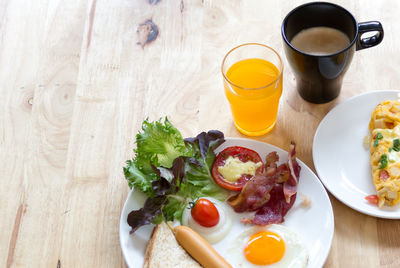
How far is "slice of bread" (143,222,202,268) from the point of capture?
2100 mm

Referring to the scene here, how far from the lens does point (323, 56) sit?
2.13 m

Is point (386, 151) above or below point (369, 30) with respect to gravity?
below

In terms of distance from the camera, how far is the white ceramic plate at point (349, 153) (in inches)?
84.3

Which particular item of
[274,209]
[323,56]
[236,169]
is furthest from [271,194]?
[323,56]

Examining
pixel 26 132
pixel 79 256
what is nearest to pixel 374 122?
pixel 79 256

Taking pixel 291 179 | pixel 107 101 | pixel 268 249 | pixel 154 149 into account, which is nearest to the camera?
pixel 268 249

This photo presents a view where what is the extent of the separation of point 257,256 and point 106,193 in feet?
2.59

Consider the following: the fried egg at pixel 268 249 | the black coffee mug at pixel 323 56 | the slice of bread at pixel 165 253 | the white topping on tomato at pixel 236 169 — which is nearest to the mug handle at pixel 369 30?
the black coffee mug at pixel 323 56

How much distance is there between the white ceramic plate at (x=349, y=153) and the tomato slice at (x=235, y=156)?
266mm

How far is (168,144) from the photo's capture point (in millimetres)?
2314

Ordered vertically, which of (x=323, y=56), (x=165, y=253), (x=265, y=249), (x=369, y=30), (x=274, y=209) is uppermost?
(x=369, y=30)

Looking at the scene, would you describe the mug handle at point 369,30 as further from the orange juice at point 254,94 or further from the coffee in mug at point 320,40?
the orange juice at point 254,94

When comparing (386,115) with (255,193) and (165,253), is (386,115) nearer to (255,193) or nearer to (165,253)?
(255,193)

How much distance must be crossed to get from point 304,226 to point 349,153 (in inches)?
15.9
